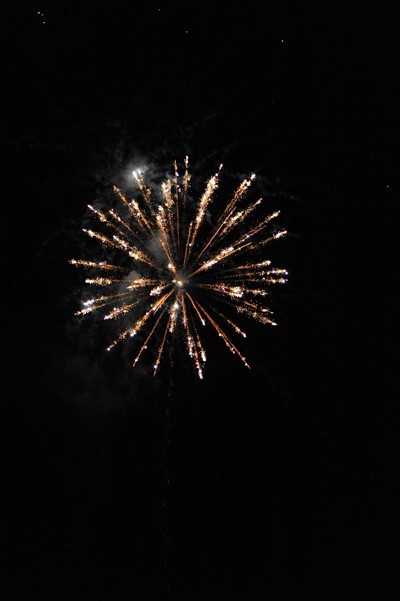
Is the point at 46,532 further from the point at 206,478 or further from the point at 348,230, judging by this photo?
the point at 348,230

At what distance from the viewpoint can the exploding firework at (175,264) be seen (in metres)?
11.2

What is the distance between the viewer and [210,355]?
12641 mm

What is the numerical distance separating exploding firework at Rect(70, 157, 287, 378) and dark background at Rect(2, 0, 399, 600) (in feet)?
3.02

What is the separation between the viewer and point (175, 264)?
1125cm

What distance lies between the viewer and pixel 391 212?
517 inches

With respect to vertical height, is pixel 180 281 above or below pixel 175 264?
below

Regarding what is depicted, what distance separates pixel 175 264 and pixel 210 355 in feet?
10.2

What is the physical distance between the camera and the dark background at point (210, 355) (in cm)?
1182

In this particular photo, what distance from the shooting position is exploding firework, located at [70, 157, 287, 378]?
11250 millimetres

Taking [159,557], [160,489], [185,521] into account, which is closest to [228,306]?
[160,489]

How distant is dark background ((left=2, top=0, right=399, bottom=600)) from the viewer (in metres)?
11.8

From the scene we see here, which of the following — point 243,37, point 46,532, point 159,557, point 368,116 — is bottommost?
point 159,557

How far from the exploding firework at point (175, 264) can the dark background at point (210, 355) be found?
0.92 m

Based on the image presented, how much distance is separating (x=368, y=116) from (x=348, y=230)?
3462mm
